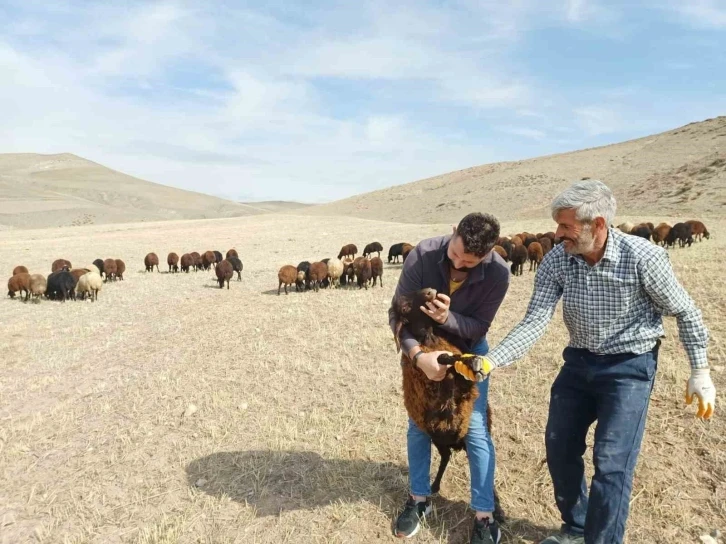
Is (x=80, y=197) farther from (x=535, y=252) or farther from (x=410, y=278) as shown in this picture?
(x=410, y=278)

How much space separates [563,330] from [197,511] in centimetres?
581

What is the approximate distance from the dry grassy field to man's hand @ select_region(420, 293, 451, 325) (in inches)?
65.3

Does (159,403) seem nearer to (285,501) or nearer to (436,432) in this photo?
(285,501)

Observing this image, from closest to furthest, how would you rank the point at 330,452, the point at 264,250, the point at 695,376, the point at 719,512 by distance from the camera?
the point at 695,376 → the point at 719,512 → the point at 330,452 → the point at 264,250

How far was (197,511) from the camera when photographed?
4.07 m

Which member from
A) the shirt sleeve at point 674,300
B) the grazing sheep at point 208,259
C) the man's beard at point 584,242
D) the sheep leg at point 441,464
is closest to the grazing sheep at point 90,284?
the grazing sheep at point 208,259

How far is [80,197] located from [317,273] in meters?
103

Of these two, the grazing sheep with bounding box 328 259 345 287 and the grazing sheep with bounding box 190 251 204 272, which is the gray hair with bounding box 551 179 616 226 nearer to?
the grazing sheep with bounding box 328 259 345 287

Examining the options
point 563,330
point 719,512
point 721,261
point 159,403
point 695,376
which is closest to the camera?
point 695,376

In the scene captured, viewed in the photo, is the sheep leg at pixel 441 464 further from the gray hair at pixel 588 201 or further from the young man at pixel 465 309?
the gray hair at pixel 588 201

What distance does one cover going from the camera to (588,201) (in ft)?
9.05

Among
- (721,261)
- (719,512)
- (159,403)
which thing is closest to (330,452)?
(159,403)

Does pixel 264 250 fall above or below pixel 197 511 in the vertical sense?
above

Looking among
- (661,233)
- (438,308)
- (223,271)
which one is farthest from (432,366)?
(661,233)
